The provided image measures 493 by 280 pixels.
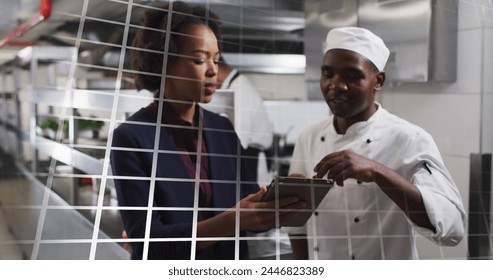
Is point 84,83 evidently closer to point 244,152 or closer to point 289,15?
point 244,152

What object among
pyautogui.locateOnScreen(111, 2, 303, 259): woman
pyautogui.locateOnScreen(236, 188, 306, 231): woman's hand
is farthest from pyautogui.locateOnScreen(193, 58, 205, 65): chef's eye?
pyautogui.locateOnScreen(236, 188, 306, 231): woman's hand

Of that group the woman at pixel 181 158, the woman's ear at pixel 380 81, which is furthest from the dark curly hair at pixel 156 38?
the woman's ear at pixel 380 81

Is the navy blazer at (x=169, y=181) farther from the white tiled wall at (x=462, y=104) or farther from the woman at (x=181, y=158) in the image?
the white tiled wall at (x=462, y=104)

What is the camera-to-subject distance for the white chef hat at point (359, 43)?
123cm

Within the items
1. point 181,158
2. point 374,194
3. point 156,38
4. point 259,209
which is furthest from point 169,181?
point 374,194

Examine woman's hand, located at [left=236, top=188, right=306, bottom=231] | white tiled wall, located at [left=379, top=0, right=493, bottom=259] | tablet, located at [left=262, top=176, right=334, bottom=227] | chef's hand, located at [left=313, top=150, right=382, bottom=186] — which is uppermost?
white tiled wall, located at [left=379, top=0, right=493, bottom=259]

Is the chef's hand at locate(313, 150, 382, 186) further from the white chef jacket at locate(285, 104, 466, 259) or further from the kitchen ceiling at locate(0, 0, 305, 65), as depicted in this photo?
the kitchen ceiling at locate(0, 0, 305, 65)

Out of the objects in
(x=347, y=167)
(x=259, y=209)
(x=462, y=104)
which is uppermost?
(x=462, y=104)

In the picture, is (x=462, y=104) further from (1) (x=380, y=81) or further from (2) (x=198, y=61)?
(2) (x=198, y=61)

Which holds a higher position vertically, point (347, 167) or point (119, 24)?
point (119, 24)

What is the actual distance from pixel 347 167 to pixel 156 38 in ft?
1.77

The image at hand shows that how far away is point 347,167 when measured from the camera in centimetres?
123

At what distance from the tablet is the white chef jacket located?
0.01 metres

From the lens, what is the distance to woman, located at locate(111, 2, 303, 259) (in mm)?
1194
